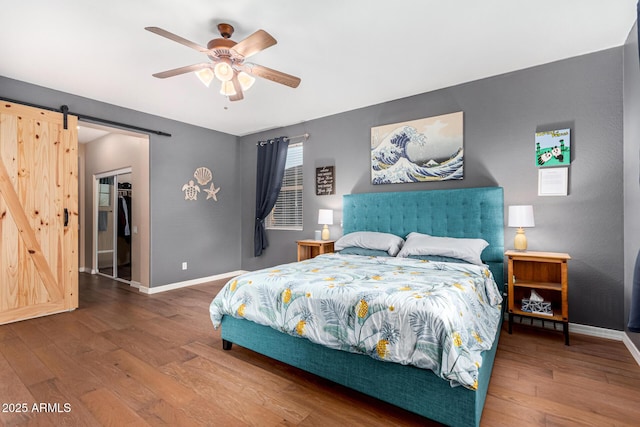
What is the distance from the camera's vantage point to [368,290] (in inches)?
77.7

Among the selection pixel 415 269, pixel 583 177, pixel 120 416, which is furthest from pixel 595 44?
pixel 120 416

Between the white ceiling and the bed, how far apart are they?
1375mm

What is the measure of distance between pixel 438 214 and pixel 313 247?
1.93m

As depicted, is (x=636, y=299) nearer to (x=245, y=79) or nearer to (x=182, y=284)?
(x=245, y=79)

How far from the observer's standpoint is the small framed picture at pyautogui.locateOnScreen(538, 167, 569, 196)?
3.04m

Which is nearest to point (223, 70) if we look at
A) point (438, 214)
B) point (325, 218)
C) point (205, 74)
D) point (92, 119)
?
point (205, 74)

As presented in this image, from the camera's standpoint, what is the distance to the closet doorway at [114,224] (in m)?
5.64

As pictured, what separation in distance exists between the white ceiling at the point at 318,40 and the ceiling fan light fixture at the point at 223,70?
1.04 ft

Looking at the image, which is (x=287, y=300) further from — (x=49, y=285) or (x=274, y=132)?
(x=274, y=132)

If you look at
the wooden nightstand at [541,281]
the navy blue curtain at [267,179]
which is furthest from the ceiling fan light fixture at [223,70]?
the wooden nightstand at [541,281]

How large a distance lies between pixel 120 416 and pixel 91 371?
0.75 metres

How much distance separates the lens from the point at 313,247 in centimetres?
477

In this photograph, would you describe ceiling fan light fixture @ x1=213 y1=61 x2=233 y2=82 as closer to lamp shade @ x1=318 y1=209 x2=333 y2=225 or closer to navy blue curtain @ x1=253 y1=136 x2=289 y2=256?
lamp shade @ x1=318 y1=209 x2=333 y2=225

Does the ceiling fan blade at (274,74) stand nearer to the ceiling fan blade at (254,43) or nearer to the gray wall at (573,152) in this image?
the ceiling fan blade at (254,43)
